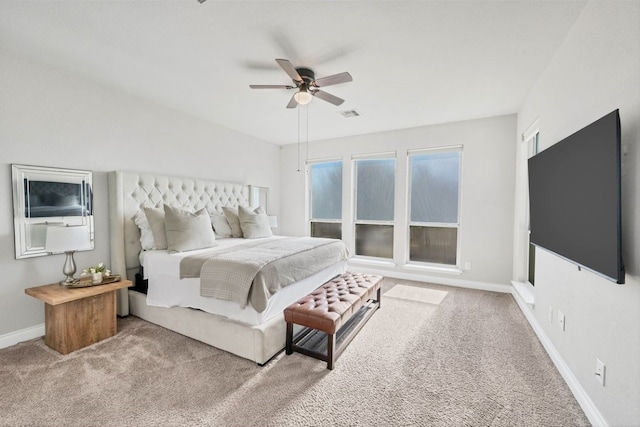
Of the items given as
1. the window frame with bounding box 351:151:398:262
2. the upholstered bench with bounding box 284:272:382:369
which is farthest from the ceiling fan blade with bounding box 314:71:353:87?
the window frame with bounding box 351:151:398:262

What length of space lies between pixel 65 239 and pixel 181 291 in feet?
3.51

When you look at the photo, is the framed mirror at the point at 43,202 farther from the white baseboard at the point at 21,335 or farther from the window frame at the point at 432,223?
the window frame at the point at 432,223

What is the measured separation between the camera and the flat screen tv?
1268mm

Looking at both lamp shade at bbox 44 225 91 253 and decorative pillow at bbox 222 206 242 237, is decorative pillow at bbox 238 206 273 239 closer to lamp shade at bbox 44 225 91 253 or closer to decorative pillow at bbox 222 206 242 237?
decorative pillow at bbox 222 206 242 237

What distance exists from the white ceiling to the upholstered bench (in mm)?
2222

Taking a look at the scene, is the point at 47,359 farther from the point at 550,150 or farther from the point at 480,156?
the point at 480,156

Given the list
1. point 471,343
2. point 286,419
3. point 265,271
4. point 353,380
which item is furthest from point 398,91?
point 286,419

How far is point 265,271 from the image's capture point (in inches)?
86.7

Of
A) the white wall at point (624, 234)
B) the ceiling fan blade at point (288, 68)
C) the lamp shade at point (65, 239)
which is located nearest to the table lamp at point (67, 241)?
the lamp shade at point (65, 239)

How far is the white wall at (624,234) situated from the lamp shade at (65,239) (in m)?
3.88

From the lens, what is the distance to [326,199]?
18.4 feet

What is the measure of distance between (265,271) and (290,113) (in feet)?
8.45

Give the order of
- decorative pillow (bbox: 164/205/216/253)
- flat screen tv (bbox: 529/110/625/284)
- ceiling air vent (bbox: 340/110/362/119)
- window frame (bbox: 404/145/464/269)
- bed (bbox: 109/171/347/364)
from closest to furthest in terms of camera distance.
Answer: flat screen tv (bbox: 529/110/625/284) → bed (bbox: 109/171/347/364) → decorative pillow (bbox: 164/205/216/253) → ceiling air vent (bbox: 340/110/362/119) → window frame (bbox: 404/145/464/269)

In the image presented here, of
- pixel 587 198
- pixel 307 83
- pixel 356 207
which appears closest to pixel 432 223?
pixel 356 207
